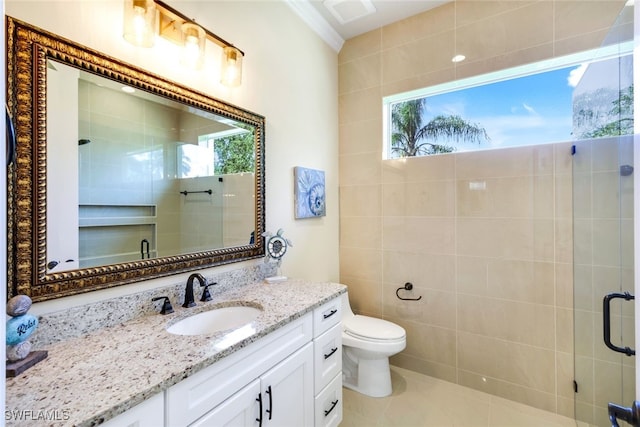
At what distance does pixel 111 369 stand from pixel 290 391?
74 cm

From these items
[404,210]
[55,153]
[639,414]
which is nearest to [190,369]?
[55,153]

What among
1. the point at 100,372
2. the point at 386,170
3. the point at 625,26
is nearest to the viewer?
the point at 100,372

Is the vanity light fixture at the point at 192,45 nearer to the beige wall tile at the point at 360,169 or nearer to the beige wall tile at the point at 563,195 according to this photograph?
the beige wall tile at the point at 360,169

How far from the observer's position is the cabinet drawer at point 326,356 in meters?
1.50

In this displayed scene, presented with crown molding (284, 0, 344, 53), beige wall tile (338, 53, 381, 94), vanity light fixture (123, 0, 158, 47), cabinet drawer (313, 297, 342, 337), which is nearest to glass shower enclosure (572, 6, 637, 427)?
cabinet drawer (313, 297, 342, 337)

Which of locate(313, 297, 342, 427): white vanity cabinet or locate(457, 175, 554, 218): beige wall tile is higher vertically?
locate(457, 175, 554, 218): beige wall tile

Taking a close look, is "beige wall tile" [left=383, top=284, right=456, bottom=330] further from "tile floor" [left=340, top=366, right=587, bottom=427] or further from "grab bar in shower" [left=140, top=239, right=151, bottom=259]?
"grab bar in shower" [left=140, top=239, right=151, bottom=259]

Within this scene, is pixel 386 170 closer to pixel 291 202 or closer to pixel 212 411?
pixel 291 202

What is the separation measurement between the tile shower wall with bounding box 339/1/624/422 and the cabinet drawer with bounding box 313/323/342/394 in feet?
3.07

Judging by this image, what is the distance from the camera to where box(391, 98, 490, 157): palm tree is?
225 cm

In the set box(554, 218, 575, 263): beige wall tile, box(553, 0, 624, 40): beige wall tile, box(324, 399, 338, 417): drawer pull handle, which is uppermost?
box(553, 0, 624, 40): beige wall tile

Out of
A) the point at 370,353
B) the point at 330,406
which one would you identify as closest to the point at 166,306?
the point at 330,406

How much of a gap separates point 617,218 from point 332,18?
2.31 metres

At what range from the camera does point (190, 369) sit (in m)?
0.87
